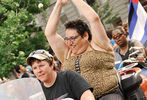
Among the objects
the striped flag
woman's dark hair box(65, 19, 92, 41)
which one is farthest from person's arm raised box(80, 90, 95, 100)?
the striped flag

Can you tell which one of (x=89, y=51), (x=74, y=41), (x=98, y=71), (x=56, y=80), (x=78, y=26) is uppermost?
(x=78, y=26)

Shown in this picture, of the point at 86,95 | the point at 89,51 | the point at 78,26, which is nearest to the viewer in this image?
the point at 86,95

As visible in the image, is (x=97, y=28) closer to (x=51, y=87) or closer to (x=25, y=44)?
(x=51, y=87)

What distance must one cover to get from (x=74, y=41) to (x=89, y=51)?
0.20 m

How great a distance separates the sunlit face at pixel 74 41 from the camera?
2.97 metres

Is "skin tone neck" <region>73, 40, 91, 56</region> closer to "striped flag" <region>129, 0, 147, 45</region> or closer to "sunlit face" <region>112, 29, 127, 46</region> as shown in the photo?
"sunlit face" <region>112, 29, 127, 46</region>

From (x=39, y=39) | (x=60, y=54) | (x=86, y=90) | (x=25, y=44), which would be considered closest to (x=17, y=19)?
(x=25, y=44)

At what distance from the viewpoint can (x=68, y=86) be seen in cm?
249

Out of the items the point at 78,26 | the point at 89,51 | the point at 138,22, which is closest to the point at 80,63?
the point at 89,51

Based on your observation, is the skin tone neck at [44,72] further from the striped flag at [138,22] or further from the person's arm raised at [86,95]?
the striped flag at [138,22]

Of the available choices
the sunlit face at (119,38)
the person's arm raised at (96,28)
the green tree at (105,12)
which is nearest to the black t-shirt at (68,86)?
the person's arm raised at (96,28)

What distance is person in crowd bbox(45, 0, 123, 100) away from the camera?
108 inches

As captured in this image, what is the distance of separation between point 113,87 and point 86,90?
51 cm

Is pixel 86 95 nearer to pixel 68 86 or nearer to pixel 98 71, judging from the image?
pixel 68 86
